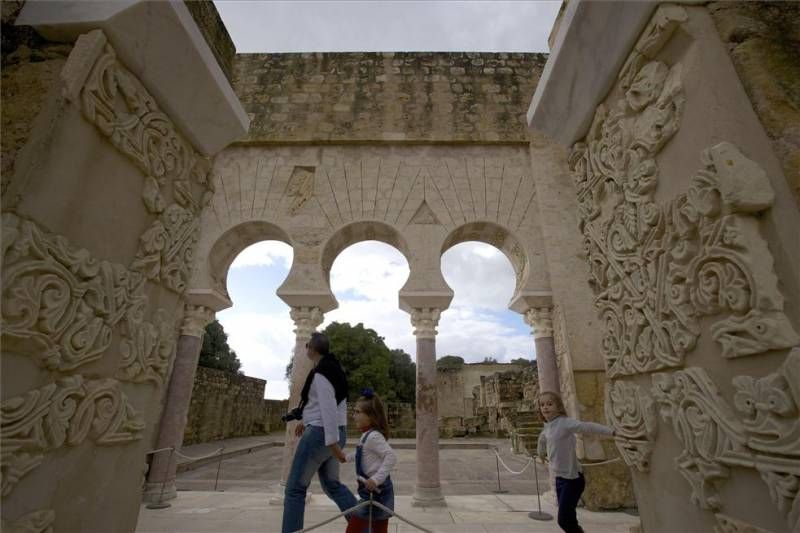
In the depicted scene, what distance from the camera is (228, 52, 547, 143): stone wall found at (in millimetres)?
6949

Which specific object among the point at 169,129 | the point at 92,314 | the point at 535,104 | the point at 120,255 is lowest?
the point at 92,314

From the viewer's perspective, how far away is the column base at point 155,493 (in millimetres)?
4953

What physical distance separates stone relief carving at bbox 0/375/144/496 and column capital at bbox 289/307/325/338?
3864 millimetres

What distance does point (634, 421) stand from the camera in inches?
64.1

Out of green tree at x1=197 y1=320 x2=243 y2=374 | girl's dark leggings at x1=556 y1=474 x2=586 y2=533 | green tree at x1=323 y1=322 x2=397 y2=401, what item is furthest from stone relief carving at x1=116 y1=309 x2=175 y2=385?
green tree at x1=197 y1=320 x2=243 y2=374

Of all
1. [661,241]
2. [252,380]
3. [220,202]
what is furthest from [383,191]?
[252,380]

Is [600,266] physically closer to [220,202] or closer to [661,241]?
[661,241]

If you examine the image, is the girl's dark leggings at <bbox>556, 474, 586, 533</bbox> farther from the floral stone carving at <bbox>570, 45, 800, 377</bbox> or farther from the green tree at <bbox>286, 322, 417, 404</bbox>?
the green tree at <bbox>286, 322, 417, 404</bbox>

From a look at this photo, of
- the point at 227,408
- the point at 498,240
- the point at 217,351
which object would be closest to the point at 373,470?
the point at 498,240

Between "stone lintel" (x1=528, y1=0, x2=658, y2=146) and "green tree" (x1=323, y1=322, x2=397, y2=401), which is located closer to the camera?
"stone lintel" (x1=528, y1=0, x2=658, y2=146)

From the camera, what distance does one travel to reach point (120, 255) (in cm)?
165

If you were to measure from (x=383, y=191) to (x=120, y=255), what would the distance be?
5.06m

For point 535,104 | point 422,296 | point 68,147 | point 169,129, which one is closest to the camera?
point 68,147

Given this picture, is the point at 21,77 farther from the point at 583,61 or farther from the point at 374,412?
the point at 374,412
